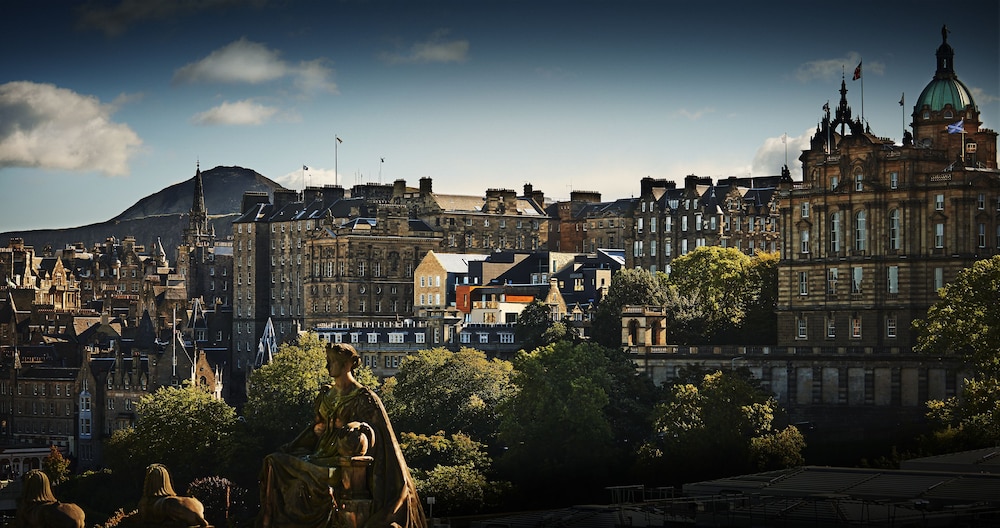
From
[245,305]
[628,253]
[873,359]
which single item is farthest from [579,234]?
[873,359]

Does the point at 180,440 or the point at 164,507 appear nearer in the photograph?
the point at 164,507

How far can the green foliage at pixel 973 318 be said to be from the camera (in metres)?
62.5

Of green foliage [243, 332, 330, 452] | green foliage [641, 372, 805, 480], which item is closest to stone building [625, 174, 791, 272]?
green foliage [243, 332, 330, 452]

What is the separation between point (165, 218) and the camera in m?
175

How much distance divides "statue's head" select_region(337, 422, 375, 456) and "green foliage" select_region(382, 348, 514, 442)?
58284 mm

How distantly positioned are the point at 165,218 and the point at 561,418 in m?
109

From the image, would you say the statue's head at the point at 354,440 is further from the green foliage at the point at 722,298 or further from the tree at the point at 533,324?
the tree at the point at 533,324

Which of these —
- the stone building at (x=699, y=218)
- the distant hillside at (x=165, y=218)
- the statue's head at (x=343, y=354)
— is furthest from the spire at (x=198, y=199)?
the statue's head at (x=343, y=354)

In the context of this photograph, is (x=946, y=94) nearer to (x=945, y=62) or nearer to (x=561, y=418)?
(x=945, y=62)

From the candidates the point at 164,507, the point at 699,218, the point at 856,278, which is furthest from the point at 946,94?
the point at 164,507

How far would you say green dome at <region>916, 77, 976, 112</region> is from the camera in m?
72.5

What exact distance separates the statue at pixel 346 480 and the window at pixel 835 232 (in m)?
60.7

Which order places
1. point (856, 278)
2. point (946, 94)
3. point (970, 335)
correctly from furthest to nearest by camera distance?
point (856, 278), point (946, 94), point (970, 335)

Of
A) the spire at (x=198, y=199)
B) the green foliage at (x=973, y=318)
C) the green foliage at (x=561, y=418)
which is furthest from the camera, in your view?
the spire at (x=198, y=199)
